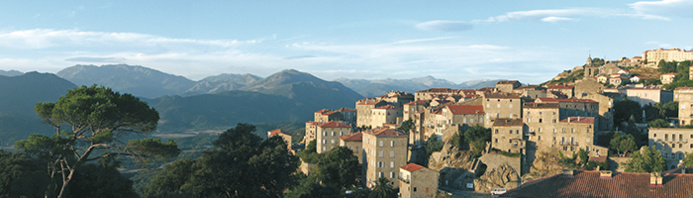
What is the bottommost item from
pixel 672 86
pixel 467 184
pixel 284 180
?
pixel 467 184

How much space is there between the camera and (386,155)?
5922 cm

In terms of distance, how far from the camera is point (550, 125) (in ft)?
192

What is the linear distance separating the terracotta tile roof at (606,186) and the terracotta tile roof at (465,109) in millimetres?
33764

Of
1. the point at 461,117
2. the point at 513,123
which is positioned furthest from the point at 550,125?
the point at 461,117

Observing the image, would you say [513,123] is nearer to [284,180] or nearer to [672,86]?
[284,180]

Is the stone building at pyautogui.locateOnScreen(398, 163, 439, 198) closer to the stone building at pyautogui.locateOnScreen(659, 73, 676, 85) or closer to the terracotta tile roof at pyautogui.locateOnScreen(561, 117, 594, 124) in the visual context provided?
the terracotta tile roof at pyautogui.locateOnScreen(561, 117, 594, 124)

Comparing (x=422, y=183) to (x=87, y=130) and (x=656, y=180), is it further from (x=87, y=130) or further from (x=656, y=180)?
(x=87, y=130)

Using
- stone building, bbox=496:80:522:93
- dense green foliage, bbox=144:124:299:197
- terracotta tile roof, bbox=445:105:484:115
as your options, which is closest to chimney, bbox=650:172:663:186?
dense green foliage, bbox=144:124:299:197

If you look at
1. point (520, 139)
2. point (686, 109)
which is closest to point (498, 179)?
point (520, 139)

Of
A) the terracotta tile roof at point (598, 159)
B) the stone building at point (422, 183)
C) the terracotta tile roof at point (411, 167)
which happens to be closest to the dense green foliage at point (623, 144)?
the terracotta tile roof at point (598, 159)

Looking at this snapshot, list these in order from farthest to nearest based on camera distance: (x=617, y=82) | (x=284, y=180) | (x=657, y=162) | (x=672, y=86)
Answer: (x=617, y=82) < (x=672, y=86) < (x=657, y=162) < (x=284, y=180)

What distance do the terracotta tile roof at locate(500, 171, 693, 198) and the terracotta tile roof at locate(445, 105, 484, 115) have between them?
3376 centimetres

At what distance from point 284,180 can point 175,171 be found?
28.5 ft

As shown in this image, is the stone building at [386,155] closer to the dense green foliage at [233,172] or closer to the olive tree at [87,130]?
the dense green foliage at [233,172]
